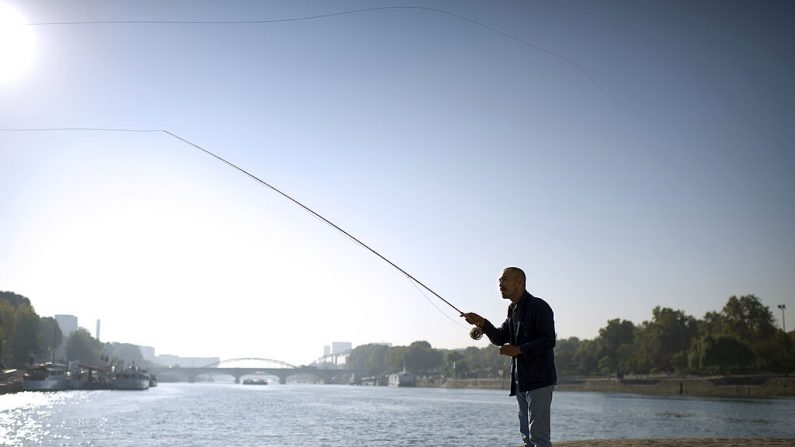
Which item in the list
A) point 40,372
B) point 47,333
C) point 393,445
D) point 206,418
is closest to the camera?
point 393,445

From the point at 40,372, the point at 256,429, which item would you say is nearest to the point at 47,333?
the point at 40,372

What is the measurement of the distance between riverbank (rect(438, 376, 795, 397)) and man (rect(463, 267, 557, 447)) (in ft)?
313

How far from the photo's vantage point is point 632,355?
5768 inches

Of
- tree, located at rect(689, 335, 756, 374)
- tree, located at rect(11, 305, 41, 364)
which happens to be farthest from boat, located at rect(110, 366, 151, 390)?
tree, located at rect(689, 335, 756, 374)

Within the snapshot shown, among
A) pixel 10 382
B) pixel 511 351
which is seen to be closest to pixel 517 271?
pixel 511 351

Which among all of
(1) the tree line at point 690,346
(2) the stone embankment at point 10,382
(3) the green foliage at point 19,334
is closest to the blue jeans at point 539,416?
(1) the tree line at point 690,346

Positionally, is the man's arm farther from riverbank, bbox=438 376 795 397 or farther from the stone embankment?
the stone embankment

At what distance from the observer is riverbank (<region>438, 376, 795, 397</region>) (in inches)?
3691

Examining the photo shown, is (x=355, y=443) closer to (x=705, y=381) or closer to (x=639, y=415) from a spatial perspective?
(x=639, y=415)

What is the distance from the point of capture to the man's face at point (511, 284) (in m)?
9.72

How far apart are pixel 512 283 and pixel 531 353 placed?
945mm

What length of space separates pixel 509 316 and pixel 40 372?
125 metres

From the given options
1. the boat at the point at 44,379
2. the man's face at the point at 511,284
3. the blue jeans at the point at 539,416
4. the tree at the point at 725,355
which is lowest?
the boat at the point at 44,379

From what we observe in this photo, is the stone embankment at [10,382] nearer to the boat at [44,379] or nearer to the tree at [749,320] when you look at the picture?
the boat at [44,379]
